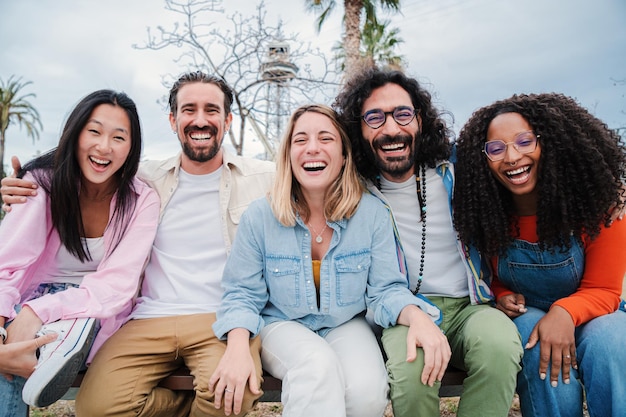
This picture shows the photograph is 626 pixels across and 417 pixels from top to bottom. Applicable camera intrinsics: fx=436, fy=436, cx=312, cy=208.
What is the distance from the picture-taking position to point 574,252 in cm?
256

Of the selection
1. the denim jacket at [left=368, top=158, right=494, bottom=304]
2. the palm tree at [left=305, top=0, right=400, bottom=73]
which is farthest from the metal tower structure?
the denim jacket at [left=368, top=158, right=494, bottom=304]

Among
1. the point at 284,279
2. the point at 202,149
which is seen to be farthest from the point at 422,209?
the point at 202,149

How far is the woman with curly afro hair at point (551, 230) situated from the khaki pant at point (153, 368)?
151 cm

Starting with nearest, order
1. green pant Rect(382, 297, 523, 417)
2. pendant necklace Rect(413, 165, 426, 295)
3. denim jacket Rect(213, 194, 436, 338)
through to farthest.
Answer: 1. green pant Rect(382, 297, 523, 417)
2. denim jacket Rect(213, 194, 436, 338)
3. pendant necklace Rect(413, 165, 426, 295)

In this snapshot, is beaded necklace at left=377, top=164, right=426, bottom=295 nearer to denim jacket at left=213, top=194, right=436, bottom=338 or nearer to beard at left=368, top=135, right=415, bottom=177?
beard at left=368, top=135, right=415, bottom=177

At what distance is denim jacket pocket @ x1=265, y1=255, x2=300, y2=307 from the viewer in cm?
255

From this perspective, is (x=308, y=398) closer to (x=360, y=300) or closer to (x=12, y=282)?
(x=360, y=300)

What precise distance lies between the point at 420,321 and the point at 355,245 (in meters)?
0.58

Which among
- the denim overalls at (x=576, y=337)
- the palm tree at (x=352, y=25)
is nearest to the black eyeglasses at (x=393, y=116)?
the denim overalls at (x=576, y=337)

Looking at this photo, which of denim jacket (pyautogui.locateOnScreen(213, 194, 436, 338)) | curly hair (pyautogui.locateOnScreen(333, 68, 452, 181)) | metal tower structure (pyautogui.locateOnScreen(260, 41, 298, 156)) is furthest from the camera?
metal tower structure (pyautogui.locateOnScreen(260, 41, 298, 156))

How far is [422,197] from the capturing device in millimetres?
2910

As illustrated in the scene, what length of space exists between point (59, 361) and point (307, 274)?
1321mm

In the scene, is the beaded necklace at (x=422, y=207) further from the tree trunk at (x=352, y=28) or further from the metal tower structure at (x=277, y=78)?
the tree trunk at (x=352, y=28)

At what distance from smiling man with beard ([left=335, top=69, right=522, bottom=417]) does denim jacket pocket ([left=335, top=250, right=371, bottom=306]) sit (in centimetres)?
29
